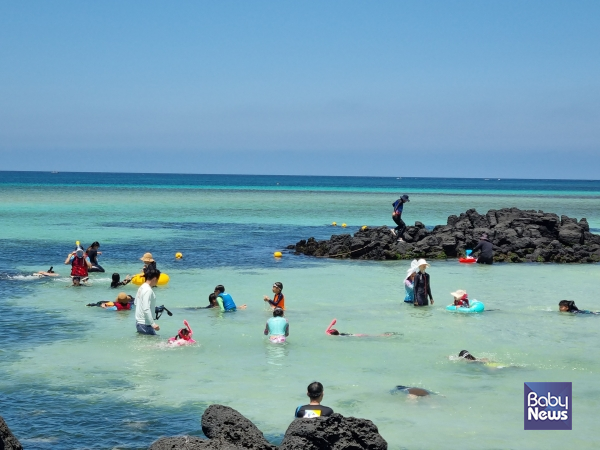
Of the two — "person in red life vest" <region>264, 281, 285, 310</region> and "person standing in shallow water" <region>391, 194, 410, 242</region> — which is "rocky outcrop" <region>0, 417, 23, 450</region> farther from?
"person standing in shallow water" <region>391, 194, 410, 242</region>

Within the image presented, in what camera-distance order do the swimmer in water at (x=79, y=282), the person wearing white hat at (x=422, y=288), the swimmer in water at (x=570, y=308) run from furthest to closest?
the swimmer in water at (x=79, y=282) < the person wearing white hat at (x=422, y=288) < the swimmer in water at (x=570, y=308)

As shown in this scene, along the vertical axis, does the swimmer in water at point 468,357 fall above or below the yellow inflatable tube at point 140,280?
below

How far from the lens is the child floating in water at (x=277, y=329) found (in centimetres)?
1636

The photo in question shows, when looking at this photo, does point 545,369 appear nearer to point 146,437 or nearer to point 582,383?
point 582,383

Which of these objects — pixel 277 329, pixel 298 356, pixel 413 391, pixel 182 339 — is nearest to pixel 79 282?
pixel 182 339

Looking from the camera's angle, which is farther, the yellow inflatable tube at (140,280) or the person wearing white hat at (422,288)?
the yellow inflatable tube at (140,280)

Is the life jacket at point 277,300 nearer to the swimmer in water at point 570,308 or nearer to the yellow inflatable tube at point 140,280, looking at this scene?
the yellow inflatable tube at point 140,280

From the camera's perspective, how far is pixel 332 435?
9.07 meters

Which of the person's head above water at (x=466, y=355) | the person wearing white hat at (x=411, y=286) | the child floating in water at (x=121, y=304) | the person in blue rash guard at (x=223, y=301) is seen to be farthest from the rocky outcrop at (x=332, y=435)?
the person wearing white hat at (x=411, y=286)

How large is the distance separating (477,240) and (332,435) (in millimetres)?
27074

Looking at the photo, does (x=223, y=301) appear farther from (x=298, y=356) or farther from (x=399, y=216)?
(x=399, y=216)

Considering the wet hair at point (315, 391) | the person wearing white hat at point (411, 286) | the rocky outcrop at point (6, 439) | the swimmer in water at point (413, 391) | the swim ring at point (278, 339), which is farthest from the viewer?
the person wearing white hat at point (411, 286)

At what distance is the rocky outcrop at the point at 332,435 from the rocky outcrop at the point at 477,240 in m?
24.0

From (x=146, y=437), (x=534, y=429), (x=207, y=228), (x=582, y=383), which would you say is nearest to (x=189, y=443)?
(x=146, y=437)
